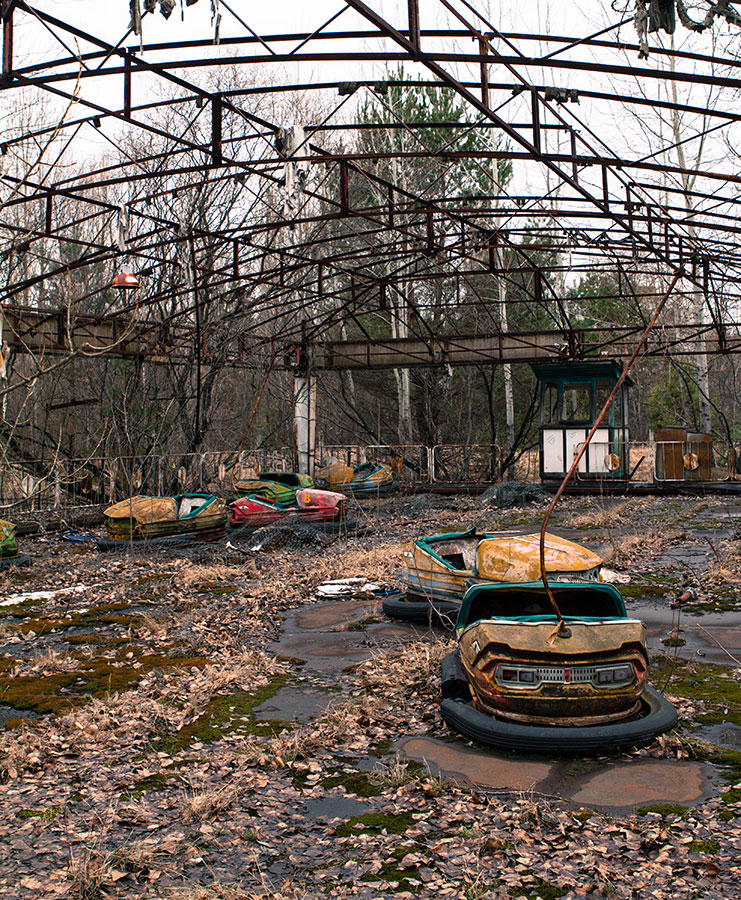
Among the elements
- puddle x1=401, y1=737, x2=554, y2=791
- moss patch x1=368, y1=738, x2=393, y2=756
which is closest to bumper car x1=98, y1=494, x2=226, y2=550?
moss patch x1=368, y1=738, x2=393, y2=756

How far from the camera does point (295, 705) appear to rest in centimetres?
536

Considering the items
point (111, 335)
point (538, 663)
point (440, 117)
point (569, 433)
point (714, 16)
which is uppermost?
point (440, 117)

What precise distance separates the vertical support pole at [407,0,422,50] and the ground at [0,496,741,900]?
197 inches

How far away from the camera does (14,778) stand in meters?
4.20

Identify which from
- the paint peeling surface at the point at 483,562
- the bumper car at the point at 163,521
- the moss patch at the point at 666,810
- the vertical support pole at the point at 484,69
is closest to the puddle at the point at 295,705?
the paint peeling surface at the point at 483,562

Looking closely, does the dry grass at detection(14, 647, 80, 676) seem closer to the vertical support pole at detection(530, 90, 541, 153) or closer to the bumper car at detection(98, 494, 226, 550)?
the bumper car at detection(98, 494, 226, 550)

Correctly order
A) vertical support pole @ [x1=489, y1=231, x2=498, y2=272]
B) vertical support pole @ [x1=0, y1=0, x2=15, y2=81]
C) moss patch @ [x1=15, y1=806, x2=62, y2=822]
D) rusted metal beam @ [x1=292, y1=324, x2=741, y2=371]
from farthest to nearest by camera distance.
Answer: rusted metal beam @ [x1=292, y1=324, x2=741, y2=371]
vertical support pole @ [x1=489, y1=231, x2=498, y2=272]
vertical support pole @ [x1=0, y1=0, x2=15, y2=81]
moss patch @ [x1=15, y1=806, x2=62, y2=822]

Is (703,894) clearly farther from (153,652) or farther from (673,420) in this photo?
(673,420)

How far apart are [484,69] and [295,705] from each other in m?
6.58

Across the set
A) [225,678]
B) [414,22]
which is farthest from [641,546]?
[414,22]

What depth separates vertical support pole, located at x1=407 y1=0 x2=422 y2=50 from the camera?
22.6 feet

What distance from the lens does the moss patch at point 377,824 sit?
356 cm

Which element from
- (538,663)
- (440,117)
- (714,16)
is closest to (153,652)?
(538,663)

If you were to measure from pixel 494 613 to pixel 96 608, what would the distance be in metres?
5.03
